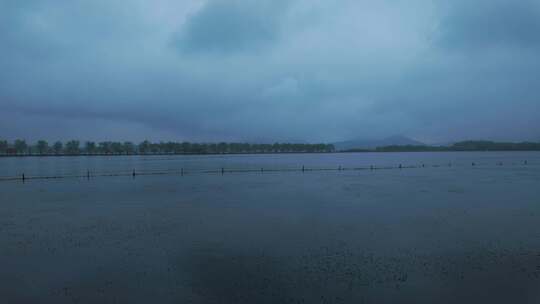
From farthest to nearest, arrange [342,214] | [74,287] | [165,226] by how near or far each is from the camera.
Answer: [342,214] → [165,226] → [74,287]

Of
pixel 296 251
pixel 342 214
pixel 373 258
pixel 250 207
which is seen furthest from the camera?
pixel 250 207

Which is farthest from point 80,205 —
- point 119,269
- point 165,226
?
point 119,269

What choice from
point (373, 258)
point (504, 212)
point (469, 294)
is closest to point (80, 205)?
point (373, 258)

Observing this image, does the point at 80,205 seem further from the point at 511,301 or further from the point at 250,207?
the point at 511,301

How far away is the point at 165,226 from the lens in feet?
54.2

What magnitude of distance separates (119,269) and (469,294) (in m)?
10.6

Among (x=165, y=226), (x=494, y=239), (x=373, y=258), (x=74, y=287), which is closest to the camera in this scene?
(x=74, y=287)

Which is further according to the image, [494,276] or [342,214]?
[342,214]

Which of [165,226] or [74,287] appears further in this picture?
[165,226]

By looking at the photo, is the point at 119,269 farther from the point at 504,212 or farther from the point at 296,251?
the point at 504,212

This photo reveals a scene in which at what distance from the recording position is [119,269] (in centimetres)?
1071

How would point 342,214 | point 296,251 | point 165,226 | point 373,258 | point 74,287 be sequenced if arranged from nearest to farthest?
point 74,287 → point 373,258 → point 296,251 → point 165,226 → point 342,214

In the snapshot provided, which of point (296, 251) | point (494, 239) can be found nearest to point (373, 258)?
point (296, 251)

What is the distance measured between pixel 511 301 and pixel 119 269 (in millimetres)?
Result: 11527
